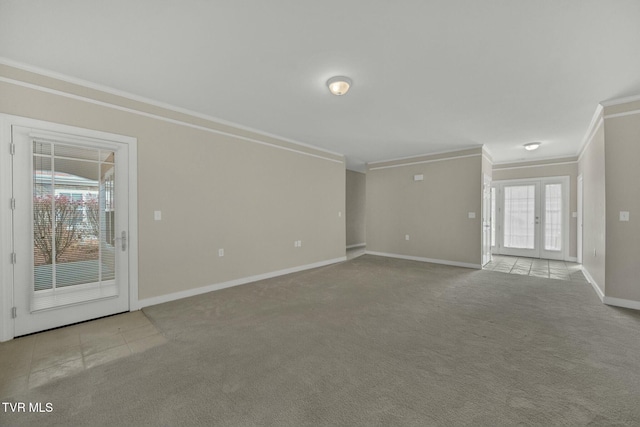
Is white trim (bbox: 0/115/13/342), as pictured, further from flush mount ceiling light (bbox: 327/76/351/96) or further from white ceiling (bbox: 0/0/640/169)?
flush mount ceiling light (bbox: 327/76/351/96)

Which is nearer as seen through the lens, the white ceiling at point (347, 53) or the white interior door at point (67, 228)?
the white ceiling at point (347, 53)

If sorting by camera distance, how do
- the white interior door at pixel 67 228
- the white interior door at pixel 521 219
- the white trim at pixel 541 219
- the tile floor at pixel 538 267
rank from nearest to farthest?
the white interior door at pixel 67 228, the tile floor at pixel 538 267, the white trim at pixel 541 219, the white interior door at pixel 521 219

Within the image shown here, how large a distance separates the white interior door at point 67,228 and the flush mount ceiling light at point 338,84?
2.59 m

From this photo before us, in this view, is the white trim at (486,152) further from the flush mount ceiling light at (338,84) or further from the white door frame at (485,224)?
the flush mount ceiling light at (338,84)

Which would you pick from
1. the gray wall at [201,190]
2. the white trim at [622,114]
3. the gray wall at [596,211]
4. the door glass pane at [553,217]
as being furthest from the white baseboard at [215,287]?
the door glass pane at [553,217]

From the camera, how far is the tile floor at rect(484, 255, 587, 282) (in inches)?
203

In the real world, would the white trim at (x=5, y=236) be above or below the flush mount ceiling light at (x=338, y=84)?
Result: below

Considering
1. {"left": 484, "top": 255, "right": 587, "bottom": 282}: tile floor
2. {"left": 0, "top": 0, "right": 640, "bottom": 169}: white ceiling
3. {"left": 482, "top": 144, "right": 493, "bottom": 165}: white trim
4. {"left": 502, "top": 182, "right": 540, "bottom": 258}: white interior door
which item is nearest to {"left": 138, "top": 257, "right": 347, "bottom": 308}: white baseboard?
{"left": 0, "top": 0, "right": 640, "bottom": 169}: white ceiling

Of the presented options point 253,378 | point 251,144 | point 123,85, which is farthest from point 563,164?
point 123,85

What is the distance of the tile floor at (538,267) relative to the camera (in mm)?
5164

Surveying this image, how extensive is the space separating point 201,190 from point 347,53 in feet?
9.13

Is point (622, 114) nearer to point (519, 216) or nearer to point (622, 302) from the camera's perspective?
point (622, 302)

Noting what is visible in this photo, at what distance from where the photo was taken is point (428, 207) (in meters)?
6.53

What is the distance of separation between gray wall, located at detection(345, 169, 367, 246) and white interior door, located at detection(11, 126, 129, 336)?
260 inches
